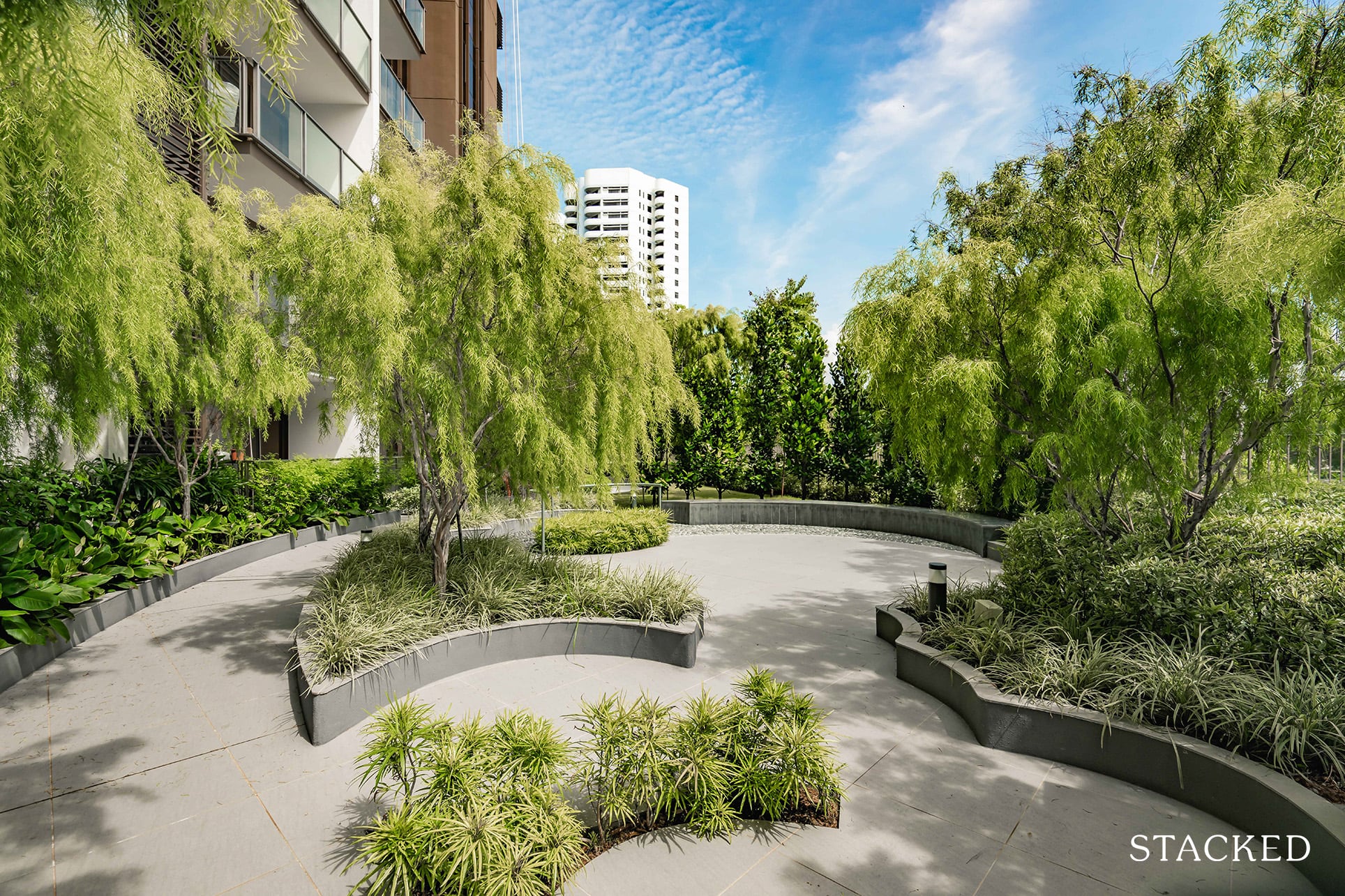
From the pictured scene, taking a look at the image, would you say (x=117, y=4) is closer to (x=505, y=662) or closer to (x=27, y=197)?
(x=27, y=197)

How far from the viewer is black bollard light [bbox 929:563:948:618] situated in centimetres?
566

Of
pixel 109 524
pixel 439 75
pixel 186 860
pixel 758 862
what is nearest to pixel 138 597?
pixel 109 524

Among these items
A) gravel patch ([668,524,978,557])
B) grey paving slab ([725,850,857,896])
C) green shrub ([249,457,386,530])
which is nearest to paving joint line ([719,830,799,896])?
grey paving slab ([725,850,857,896])

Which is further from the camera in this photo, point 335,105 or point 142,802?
point 335,105

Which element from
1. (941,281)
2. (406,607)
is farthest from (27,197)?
(941,281)

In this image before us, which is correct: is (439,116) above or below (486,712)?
above

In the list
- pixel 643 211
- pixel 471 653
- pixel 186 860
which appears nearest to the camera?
pixel 186 860

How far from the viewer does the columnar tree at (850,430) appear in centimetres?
1439

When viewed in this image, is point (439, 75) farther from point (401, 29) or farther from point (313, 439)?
point (313, 439)

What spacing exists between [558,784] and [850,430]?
1273 cm

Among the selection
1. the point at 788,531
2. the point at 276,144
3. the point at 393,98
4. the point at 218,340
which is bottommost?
the point at 788,531

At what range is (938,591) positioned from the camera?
5.69 metres

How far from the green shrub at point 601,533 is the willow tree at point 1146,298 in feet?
19.7

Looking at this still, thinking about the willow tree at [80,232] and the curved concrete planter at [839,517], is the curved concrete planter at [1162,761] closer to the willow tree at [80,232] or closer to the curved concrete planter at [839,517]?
the willow tree at [80,232]
